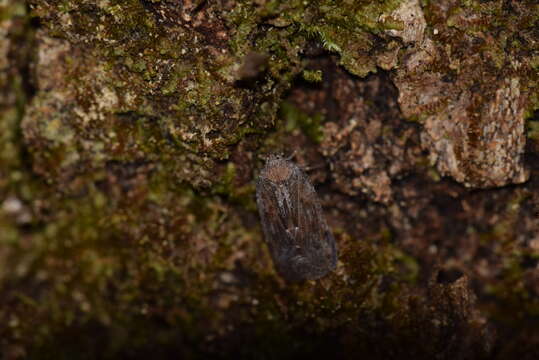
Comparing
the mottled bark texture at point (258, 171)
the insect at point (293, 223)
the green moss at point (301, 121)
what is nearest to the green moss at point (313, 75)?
the mottled bark texture at point (258, 171)

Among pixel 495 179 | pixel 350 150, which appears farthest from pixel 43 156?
pixel 495 179

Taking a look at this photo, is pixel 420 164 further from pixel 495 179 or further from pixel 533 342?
pixel 533 342

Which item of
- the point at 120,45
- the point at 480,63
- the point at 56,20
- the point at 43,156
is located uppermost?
the point at 56,20

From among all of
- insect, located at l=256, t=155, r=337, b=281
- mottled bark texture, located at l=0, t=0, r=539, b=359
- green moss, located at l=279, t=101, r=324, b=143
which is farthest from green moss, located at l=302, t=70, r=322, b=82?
insect, located at l=256, t=155, r=337, b=281

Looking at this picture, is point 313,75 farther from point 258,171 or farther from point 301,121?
point 258,171

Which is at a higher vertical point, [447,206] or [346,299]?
[447,206]

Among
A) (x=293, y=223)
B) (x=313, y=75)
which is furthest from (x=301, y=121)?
(x=293, y=223)
